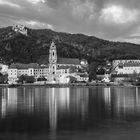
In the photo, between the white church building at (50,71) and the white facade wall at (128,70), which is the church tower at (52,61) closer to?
the white church building at (50,71)

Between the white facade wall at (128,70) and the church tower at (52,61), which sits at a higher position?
the church tower at (52,61)

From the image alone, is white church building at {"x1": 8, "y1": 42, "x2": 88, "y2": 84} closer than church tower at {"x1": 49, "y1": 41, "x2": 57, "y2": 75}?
Yes

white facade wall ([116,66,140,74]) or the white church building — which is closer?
the white church building

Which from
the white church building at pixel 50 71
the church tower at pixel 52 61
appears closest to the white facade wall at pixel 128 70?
the white church building at pixel 50 71

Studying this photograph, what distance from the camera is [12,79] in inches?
5399

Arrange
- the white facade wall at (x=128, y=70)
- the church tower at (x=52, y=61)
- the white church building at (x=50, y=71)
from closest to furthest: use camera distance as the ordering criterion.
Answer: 1. the white church building at (x=50, y=71)
2. the church tower at (x=52, y=61)
3. the white facade wall at (x=128, y=70)

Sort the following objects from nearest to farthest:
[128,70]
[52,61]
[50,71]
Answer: [50,71]
[52,61]
[128,70]

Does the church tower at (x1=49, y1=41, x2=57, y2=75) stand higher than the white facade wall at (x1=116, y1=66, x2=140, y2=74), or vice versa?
the church tower at (x1=49, y1=41, x2=57, y2=75)

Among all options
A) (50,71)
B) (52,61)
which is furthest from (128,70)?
(50,71)

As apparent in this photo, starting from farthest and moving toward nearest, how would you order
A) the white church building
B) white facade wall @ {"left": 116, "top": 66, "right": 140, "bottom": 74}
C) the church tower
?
white facade wall @ {"left": 116, "top": 66, "right": 140, "bottom": 74}
the church tower
the white church building

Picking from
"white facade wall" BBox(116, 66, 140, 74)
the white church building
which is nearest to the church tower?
the white church building

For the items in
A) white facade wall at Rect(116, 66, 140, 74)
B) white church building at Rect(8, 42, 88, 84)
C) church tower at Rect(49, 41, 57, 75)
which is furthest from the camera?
white facade wall at Rect(116, 66, 140, 74)

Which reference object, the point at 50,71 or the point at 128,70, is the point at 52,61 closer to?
the point at 50,71

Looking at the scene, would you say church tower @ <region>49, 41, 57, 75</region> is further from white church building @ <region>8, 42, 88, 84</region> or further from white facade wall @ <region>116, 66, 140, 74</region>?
white facade wall @ <region>116, 66, 140, 74</region>
